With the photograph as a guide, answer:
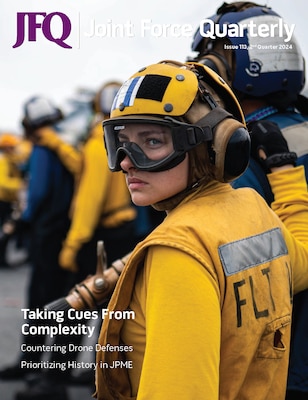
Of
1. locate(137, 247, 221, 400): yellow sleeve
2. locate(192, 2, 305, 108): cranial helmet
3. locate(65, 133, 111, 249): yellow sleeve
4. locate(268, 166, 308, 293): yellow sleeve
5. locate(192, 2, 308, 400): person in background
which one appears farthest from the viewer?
locate(65, 133, 111, 249): yellow sleeve

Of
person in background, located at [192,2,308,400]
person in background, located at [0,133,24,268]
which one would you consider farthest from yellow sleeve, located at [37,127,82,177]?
person in background, located at [0,133,24,268]

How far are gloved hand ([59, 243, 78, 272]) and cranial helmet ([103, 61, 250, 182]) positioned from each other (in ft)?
8.62

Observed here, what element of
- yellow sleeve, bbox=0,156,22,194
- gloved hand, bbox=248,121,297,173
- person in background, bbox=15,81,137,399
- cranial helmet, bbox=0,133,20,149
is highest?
gloved hand, bbox=248,121,297,173

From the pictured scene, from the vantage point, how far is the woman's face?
5.40ft

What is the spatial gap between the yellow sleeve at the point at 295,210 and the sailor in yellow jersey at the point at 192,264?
14cm

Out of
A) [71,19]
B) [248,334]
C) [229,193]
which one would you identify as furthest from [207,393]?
[71,19]

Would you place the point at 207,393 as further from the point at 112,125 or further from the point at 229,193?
the point at 112,125

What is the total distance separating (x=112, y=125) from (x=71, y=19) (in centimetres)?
88

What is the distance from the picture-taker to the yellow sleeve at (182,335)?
55.3 inches

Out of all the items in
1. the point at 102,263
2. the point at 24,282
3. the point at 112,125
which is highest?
the point at 112,125

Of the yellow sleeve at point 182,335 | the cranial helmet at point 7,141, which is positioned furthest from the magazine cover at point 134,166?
the cranial helmet at point 7,141

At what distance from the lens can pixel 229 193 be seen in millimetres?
1704

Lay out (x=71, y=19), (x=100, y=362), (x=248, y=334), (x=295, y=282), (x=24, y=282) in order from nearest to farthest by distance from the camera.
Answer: (x=248, y=334), (x=100, y=362), (x=295, y=282), (x=71, y=19), (x=24, y=282)

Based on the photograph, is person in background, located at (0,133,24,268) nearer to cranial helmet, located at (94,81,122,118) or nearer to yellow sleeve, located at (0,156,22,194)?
yellow sleeve, located at (0,156,22,194)
